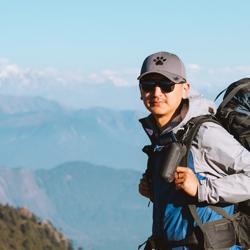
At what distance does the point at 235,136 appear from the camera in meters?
6.56

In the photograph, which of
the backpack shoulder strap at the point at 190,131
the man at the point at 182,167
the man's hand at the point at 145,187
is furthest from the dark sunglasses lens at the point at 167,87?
the man's hand at the point at 145,187

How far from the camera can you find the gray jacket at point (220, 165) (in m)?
6.22

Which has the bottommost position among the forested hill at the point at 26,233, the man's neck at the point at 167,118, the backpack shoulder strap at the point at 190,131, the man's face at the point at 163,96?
the backpack shoulder strap at the point at 190,131

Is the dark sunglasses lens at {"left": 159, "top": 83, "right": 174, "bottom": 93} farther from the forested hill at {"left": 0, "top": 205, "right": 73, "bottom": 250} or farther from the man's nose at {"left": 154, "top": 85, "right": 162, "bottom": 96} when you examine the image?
the forested hill at {"left": 0, "top": 205, "right": 73, "bottom": 250}

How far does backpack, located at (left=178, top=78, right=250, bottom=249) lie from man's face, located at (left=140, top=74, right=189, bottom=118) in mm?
307

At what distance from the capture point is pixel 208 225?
633 cm

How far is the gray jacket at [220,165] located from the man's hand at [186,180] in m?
0.07

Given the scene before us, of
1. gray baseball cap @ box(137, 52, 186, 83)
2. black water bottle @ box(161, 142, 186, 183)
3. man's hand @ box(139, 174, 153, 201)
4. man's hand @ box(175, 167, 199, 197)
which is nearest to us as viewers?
black water bottle @ box(161, 142, 186, 183)

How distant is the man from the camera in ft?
20.5

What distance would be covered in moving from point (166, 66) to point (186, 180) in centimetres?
110

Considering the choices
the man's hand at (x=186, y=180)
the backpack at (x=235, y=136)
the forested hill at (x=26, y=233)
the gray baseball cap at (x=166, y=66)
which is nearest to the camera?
the man's hand at (x=186, y=180)

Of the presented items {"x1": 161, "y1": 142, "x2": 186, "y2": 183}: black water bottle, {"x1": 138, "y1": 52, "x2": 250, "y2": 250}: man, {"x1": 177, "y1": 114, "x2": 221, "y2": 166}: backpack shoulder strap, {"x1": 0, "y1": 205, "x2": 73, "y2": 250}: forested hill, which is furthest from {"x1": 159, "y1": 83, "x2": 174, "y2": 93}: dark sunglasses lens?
{"x1": 0, "y1": 205, "x2": 73, "y2": 250}: forested hill

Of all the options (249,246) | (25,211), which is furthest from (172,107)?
(25,211)

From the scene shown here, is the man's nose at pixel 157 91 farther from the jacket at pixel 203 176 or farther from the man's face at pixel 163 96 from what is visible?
the jacket at pixel 203 176
